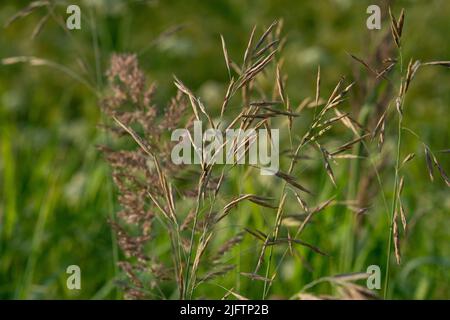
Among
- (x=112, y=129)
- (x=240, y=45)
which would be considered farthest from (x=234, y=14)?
(x=112, y=129)

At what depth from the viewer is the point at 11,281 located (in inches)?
111

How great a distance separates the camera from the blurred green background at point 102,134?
2.68 m

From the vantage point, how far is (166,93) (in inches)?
240

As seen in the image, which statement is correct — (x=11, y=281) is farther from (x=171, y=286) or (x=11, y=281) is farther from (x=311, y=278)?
(x=311, y=278)

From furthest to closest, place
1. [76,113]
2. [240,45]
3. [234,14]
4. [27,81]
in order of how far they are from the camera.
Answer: [234,14] < [240,45] < [76,113] < [27,81]

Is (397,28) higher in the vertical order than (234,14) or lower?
lower

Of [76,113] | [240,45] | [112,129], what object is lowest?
→ [112,129]

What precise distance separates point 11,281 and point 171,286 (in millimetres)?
554

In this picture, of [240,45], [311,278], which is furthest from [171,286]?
[240,45]

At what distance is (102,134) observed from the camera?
119 inches

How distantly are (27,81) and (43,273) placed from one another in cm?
298

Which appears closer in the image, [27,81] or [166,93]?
[27,81]

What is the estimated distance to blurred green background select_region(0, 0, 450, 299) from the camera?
Result: 2680 millimetres
